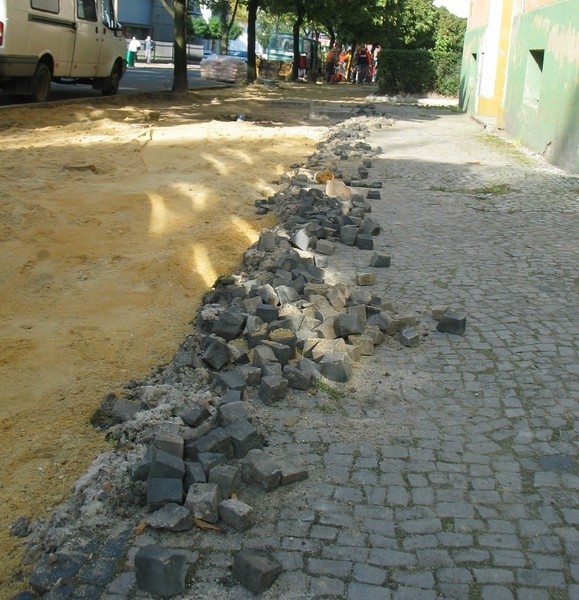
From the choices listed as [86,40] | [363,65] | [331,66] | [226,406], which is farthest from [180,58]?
[363,65]

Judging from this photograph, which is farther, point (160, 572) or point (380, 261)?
point (380, 261)

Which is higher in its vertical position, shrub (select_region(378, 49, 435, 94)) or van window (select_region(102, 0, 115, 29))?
van window (select_region(102, 0, 115, 29))

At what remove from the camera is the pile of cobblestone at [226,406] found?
2752 mm

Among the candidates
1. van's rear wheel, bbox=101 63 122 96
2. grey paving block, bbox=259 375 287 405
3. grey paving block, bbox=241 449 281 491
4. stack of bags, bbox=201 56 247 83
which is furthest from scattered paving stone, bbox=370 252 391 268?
stack of bags, bbox=201 56 247 83

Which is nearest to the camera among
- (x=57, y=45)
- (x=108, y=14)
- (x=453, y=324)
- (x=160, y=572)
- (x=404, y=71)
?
(x=160, y=572)

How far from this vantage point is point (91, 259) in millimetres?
6715

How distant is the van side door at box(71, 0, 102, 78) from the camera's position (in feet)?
52.7

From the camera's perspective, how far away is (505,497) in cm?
322

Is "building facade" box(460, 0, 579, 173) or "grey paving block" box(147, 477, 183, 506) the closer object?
"grey paving block" box(147, 477, 183, 506)

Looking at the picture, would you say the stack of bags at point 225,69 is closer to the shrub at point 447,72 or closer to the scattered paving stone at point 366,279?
the shrub at point 447,72

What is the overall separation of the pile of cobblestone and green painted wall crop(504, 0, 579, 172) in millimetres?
6618

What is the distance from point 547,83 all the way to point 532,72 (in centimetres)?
223

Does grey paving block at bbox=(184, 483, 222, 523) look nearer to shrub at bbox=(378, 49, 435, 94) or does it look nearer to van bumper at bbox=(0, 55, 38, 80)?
van bumper at bbox=(0, 55, 38, 80)

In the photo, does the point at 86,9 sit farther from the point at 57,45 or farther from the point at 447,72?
the point at 447,72
